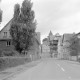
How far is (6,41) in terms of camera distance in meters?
64.4

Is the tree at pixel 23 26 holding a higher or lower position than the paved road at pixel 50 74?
higher

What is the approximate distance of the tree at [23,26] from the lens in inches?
2107

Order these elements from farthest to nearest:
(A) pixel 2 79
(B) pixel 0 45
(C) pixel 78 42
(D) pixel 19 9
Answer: (C) pixel 78 42 → (B) pixel 0 45 → (D) pixel 19 9 → (A) pixel 2 79

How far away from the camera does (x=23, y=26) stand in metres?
54.0

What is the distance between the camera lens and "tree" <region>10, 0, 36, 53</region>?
176 feet

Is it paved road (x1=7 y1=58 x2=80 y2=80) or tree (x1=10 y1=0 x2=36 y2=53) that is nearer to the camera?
paved road (x1=7 y1=58 x2=80 y2=80)

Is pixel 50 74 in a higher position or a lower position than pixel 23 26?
lower

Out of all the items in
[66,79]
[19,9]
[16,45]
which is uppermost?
[19,9]

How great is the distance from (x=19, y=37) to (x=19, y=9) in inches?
292

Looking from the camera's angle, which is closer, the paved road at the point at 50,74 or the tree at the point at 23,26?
the paved road at the point at 50,74

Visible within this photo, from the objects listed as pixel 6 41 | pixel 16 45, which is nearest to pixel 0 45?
pixel 6 41

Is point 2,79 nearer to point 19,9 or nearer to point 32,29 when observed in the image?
point 32,29

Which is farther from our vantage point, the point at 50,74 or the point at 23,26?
the point at 23,26

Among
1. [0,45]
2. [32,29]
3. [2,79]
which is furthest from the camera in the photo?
[0,45]
